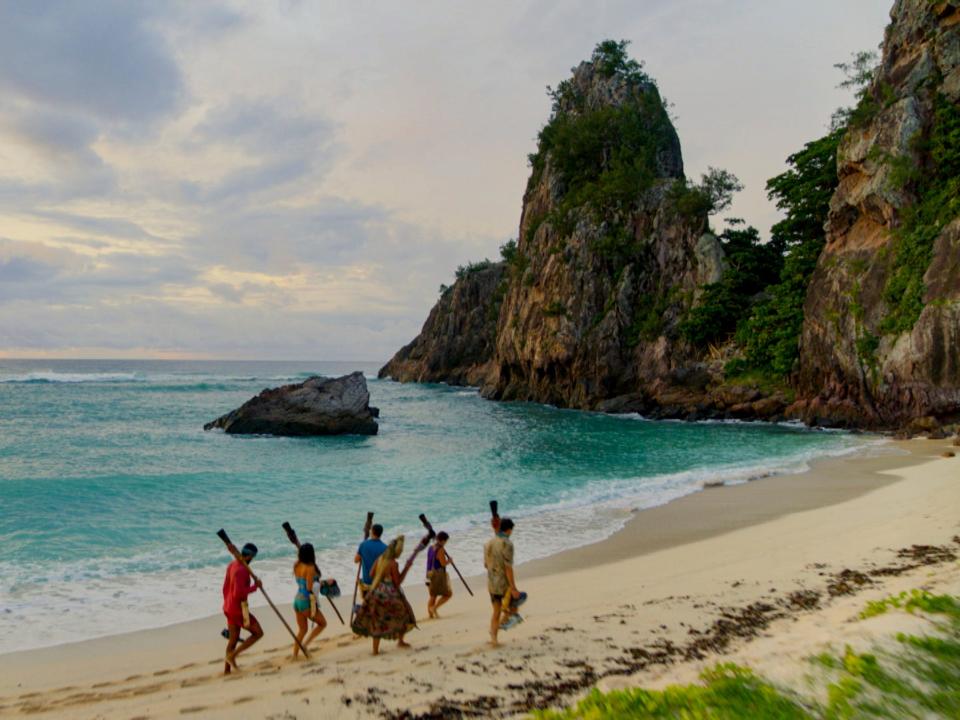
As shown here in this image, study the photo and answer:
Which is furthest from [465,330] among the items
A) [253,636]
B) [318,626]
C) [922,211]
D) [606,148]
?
[253,636]

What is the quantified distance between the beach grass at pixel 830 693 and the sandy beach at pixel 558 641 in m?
0.46

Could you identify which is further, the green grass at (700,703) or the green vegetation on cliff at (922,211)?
the green vegetation on cliff at (922,211)

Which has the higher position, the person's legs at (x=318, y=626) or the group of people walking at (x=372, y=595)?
the group of people walking at (x=372, y=595)

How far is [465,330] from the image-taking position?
9825cm

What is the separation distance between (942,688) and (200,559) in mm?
12908

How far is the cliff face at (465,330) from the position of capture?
95062 millimetres

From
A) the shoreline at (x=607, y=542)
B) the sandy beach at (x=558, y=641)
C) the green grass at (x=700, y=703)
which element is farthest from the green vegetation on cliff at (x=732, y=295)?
the green grass at (x=700, y=703)

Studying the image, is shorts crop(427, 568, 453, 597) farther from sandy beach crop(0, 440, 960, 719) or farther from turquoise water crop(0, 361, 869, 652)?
turquoise water crop(0, 361, 869, 652)

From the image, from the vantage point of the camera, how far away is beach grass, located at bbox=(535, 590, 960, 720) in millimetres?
4941

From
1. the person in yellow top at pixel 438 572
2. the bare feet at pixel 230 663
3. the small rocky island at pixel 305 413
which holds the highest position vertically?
the small rocky island at pixel 305 413

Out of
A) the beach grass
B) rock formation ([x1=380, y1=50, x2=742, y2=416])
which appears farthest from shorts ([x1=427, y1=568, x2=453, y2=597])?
rock formation ([x1=380, y1=50, x2=742, y2=416])

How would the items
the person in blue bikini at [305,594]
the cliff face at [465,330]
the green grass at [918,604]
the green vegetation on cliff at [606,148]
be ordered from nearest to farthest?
1. the green grass at [918,604]
2. the person in blue bikini at [305,594]
3. the green vegetation on cliff at [606,148]
4. the cliff face at [465,330]

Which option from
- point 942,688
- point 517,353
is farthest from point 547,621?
point 517,353

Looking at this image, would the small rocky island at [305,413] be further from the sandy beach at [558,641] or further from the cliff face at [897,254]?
the cliff face at [897,254]
